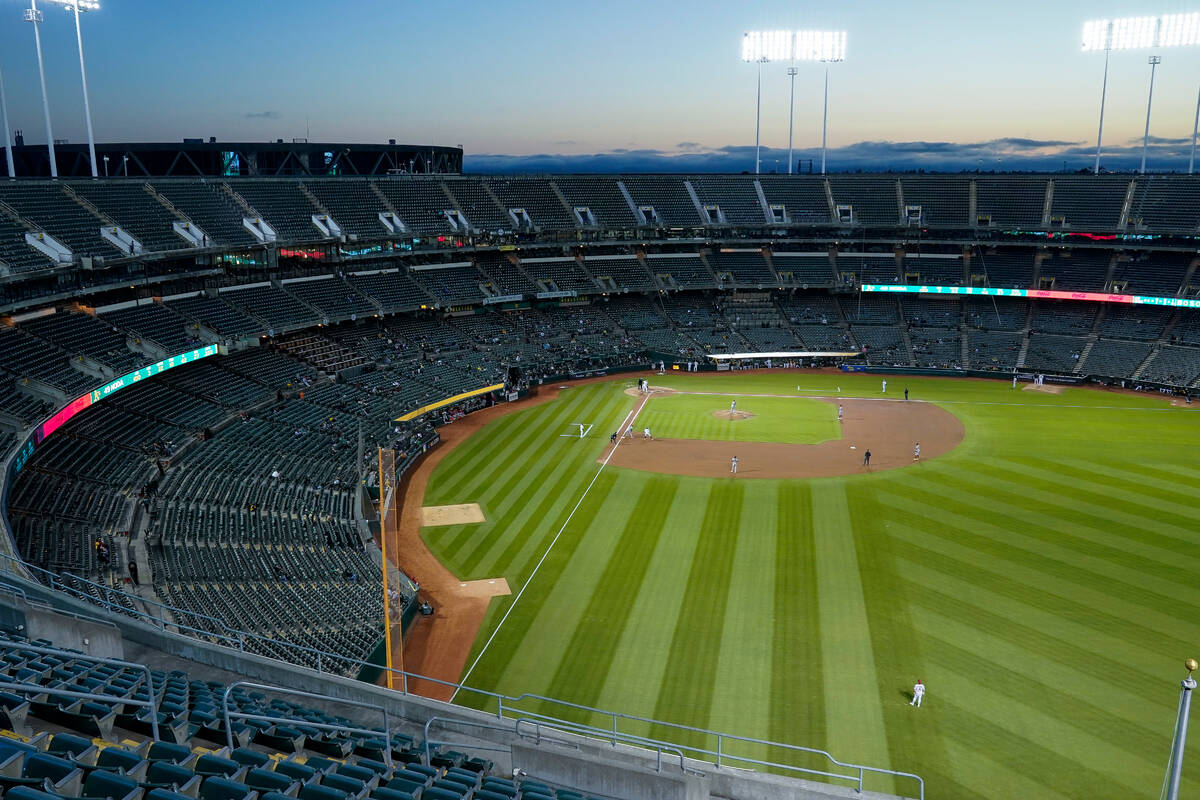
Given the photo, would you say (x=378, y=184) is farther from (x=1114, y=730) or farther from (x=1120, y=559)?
(x=1114, y=730)

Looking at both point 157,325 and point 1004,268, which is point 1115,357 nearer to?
point 1004,268

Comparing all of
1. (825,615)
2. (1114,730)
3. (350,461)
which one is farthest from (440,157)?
(1114,730)

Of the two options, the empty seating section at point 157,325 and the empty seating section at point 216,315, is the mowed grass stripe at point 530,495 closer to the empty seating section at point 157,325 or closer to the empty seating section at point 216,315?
the empty seating section at point 157,325

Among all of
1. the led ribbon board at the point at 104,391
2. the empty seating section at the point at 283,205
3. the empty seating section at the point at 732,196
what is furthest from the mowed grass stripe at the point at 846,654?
the empty seating section at the point at 732,196

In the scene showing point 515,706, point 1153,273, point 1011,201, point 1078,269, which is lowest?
point 515,706

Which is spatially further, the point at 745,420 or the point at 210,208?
the point at 745,420

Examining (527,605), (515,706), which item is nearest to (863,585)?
(527,605)
